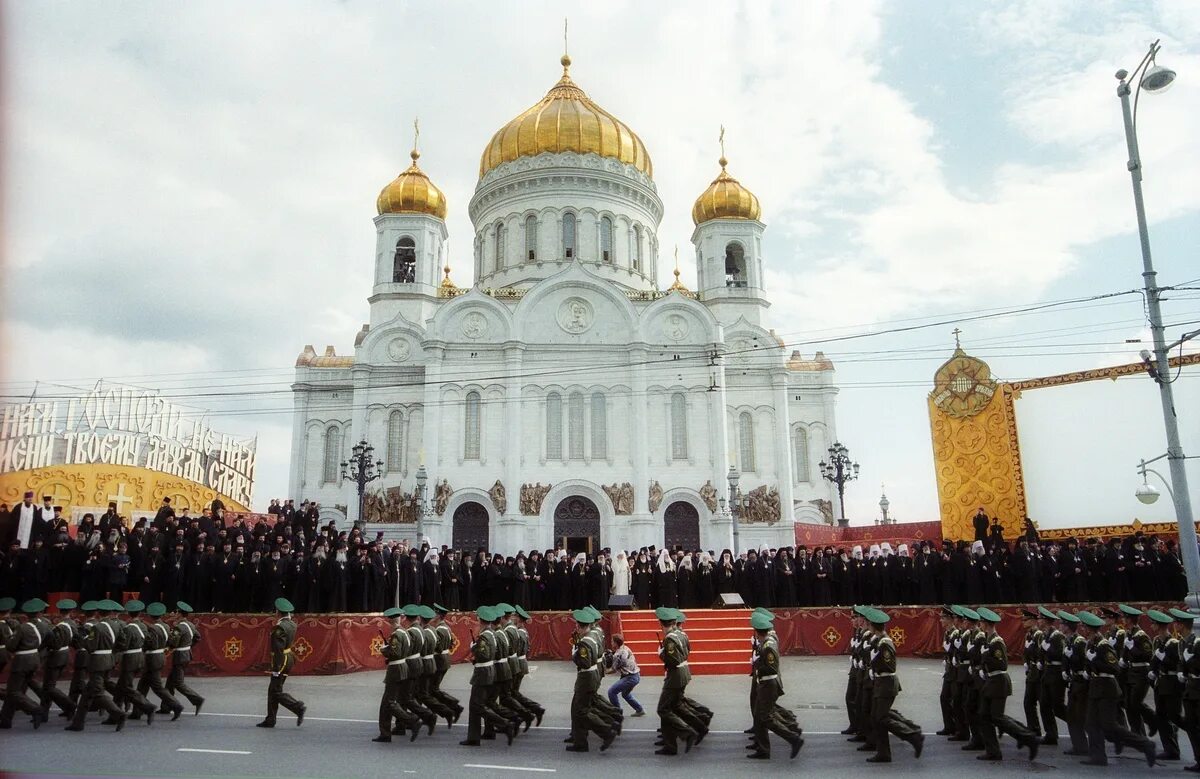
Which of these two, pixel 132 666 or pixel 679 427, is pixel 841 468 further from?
pixel 132 666

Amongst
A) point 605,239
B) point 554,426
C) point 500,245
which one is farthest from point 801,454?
point 500,245

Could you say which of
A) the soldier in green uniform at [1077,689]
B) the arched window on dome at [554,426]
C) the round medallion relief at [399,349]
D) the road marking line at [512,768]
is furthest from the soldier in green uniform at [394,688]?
the round medallion relief at [399,349]

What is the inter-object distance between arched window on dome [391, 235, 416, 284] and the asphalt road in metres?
27.1

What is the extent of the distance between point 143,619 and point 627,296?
2524 cm

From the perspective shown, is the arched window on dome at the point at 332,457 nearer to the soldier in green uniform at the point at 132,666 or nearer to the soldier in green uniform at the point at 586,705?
the soldier in green uniform at the point at 132,666

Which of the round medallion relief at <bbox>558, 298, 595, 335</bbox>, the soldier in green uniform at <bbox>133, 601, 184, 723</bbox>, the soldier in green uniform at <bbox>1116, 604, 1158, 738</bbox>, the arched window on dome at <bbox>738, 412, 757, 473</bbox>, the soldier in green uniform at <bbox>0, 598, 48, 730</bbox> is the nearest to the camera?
the soldier in green uniform at <bbox>1116, 604, 1158, 738</bbox>

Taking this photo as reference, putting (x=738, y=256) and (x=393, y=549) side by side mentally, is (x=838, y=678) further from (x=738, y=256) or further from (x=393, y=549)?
(x=738, y=256)

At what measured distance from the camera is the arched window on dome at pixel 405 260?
36812mm

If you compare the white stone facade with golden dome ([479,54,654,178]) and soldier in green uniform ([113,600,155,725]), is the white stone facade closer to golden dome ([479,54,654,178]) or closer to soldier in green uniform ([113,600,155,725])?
golden dome ([479,54,654,178])

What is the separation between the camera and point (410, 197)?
36.8m

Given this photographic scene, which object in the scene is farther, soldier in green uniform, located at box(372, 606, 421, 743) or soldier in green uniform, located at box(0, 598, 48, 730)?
soldier in green uniform, located at box(0, 598, 48, 730)

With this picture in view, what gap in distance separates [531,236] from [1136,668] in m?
33.1

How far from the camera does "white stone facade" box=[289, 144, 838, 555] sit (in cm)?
3105

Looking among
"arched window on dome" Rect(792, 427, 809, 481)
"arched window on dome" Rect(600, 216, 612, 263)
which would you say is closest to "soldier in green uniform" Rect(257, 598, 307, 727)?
"arched window on dome" Rect(600, 216, 612, 263)
